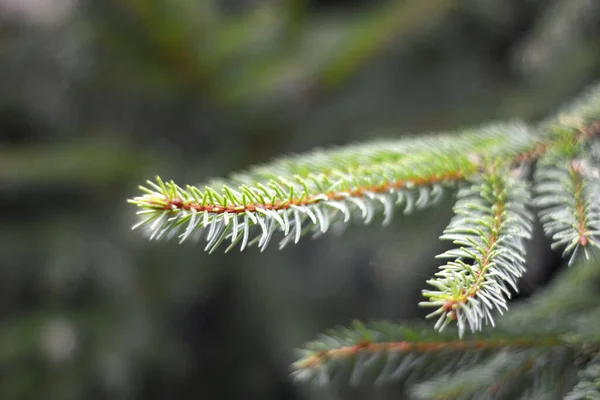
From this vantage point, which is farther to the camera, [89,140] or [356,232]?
[89,140]

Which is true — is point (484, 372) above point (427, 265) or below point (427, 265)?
below

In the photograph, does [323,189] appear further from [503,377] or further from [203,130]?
[203,130]

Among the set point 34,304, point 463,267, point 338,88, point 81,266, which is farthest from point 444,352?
point 34,304

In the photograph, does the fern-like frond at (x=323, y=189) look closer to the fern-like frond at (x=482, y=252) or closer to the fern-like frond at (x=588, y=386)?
the fern-like frond at (x=482, y=252)

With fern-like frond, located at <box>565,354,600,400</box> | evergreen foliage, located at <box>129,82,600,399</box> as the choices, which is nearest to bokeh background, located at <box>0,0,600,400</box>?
evergreen foliage, located at <box>129,82,600,399</box>

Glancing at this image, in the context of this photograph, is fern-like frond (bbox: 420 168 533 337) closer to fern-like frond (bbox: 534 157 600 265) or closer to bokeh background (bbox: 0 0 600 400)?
fern-like frond (bbox: 534 157 600 265)

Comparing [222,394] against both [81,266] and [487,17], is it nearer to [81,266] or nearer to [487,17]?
[81,266]
